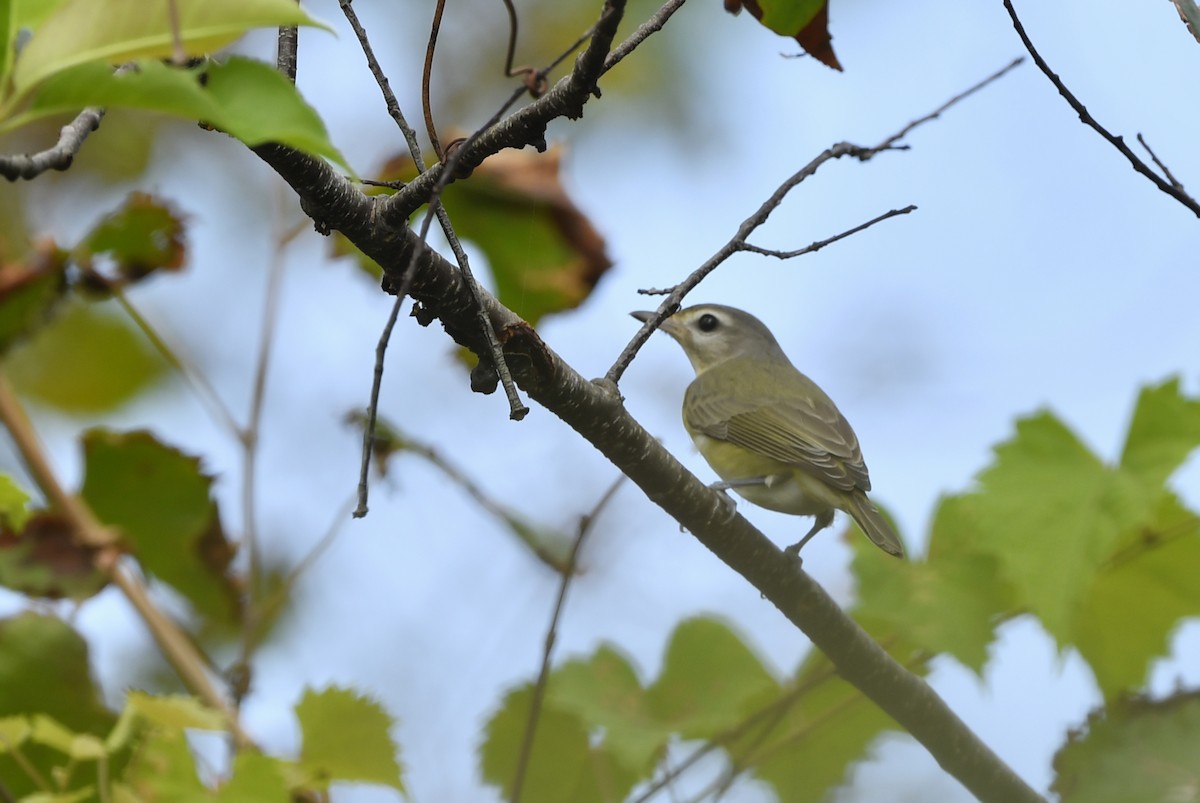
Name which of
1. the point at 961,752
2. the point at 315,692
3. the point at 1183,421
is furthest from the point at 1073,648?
the point at 315,692

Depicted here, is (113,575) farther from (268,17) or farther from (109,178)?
(109,178)

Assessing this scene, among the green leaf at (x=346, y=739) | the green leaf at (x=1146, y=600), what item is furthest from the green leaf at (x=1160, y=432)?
the green leaf at (x=346, y=739)

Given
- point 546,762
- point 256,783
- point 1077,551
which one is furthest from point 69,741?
point 1077,551

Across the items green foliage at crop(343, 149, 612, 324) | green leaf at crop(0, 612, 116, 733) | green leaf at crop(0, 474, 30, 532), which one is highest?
green foliage at crop(343, 149, 612, 324)

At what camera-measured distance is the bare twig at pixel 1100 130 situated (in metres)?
1.94

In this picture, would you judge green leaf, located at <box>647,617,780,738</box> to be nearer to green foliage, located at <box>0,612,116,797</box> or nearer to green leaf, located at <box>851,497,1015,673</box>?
green leaf, located at <box>851,497,1015,673</box>

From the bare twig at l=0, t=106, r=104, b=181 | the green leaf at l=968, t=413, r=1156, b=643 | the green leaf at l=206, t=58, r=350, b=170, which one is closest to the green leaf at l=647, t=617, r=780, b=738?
the green leaf at l=968, t=413, r=1156, b=643

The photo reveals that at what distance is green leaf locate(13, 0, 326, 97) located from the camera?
1080 millimetres

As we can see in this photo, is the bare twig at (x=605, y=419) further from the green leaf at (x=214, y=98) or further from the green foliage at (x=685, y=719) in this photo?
the green leaf at (x=214, y=98)

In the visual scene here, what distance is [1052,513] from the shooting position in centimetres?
290

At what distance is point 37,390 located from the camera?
550cm

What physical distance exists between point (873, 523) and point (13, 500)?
2508 mm

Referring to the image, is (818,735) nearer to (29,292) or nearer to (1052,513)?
(1052,513)

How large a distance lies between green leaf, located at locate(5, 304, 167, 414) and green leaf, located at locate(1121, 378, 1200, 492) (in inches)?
171
